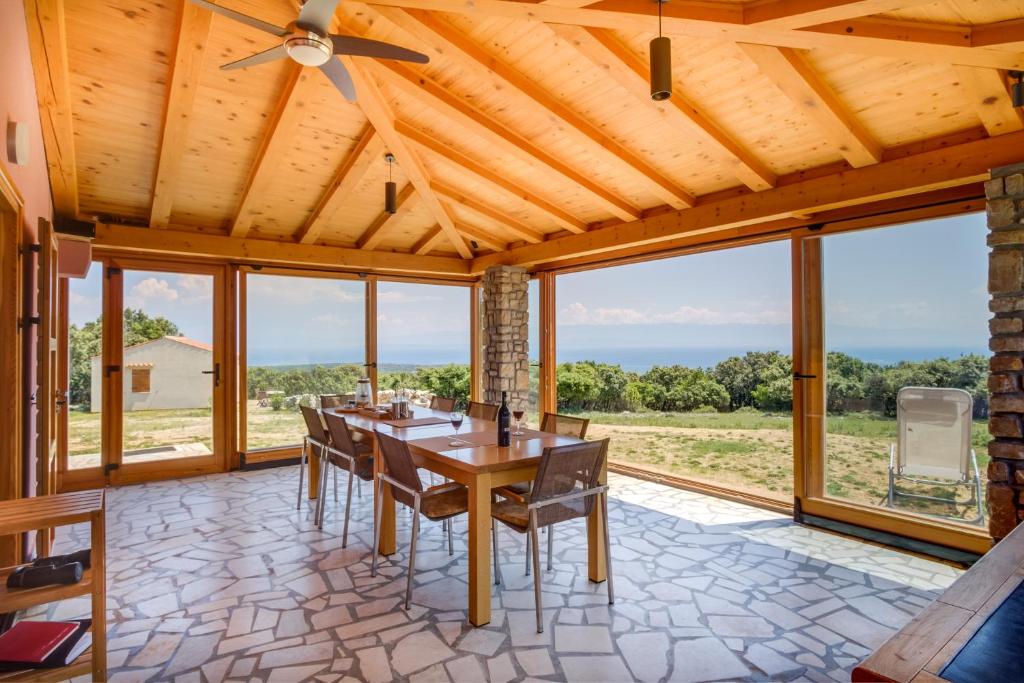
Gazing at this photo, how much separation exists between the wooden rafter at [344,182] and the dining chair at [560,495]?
3165mm

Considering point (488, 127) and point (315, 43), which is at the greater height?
point (488, 127)

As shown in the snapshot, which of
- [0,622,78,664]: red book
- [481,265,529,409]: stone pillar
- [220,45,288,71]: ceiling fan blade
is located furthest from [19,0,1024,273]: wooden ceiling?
[0,622,78,664]: red book

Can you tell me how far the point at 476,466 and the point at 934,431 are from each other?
3.27m

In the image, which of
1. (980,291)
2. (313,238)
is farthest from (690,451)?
(313,238)

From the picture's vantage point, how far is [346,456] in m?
3.77

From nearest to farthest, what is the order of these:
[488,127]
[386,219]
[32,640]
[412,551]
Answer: [32,640] < [412,551] < [488,127] < [386,219]

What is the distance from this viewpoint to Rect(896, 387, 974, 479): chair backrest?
3.54 meters

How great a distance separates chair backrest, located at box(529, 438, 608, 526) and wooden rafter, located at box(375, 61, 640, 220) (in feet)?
8.20

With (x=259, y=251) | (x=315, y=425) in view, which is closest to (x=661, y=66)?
(x=315, y=425)

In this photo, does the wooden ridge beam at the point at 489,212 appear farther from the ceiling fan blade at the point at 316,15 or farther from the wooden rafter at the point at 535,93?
the ceiling fan blade at the point at 316,15

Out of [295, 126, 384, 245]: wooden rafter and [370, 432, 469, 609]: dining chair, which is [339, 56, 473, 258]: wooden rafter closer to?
[295, 126, 384, 245]: wooden rafter

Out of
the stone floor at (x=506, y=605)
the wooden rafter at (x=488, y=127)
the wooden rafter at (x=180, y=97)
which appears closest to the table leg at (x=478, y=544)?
the stone floor at (x=506, y=605)

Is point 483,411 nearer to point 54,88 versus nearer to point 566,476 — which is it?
point 566,476

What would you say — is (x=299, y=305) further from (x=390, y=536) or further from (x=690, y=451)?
(x=690, y=451)
